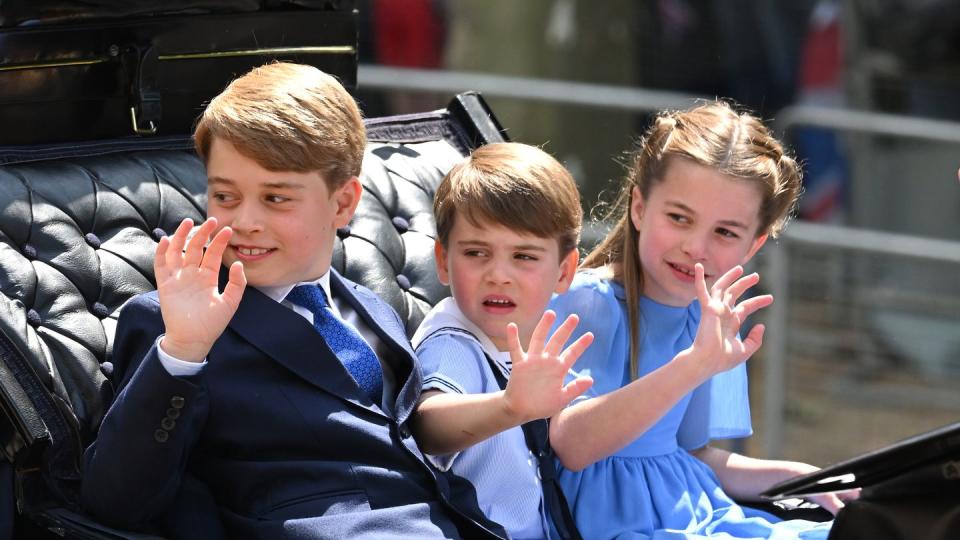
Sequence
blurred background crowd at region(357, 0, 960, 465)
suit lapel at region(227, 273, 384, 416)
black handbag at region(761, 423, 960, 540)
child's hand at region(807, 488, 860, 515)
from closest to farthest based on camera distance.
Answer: black handbag at region(761, 423, 960, 540) < suit lapel at region(227, 273, 384, 416) < child's hand at region(807, 488, 860, 515) < blurred background crowd at region(357, 0, 960, 465)

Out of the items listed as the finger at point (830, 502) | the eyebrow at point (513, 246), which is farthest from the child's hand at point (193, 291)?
the finger at point (830, 502)

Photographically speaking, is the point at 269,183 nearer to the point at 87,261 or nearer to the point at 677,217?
the point at 87,261

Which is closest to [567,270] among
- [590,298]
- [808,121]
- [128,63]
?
[590,298]

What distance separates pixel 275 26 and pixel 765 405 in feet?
10.1

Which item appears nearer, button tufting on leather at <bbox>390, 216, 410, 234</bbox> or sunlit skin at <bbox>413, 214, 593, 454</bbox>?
sunlit skin at <bbox>413, 214, 593, 454</bbox>

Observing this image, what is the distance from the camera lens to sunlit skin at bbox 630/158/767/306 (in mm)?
2938

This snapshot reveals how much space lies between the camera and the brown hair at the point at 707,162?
2.97m

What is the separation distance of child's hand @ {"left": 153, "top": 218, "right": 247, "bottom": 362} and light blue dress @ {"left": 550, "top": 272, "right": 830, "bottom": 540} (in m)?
0.86

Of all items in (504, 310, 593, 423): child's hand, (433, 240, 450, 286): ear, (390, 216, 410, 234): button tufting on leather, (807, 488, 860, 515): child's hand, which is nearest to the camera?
(504, 310, 593, 423): child's hand

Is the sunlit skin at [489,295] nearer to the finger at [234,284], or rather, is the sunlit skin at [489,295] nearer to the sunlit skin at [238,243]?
the sunlit skin at [238,243]

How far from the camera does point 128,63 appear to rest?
3.01 meters

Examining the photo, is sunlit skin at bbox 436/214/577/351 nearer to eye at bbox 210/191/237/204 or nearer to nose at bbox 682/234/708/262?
nose at bbox 682/234/708/262

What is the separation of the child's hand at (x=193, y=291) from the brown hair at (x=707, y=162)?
37.1 inches

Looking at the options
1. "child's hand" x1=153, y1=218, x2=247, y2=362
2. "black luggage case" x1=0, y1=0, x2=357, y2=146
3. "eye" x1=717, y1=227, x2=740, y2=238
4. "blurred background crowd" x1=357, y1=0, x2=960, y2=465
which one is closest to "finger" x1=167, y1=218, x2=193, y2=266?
"child's hand" x1=153, y1=218, x2=247, y2=362
